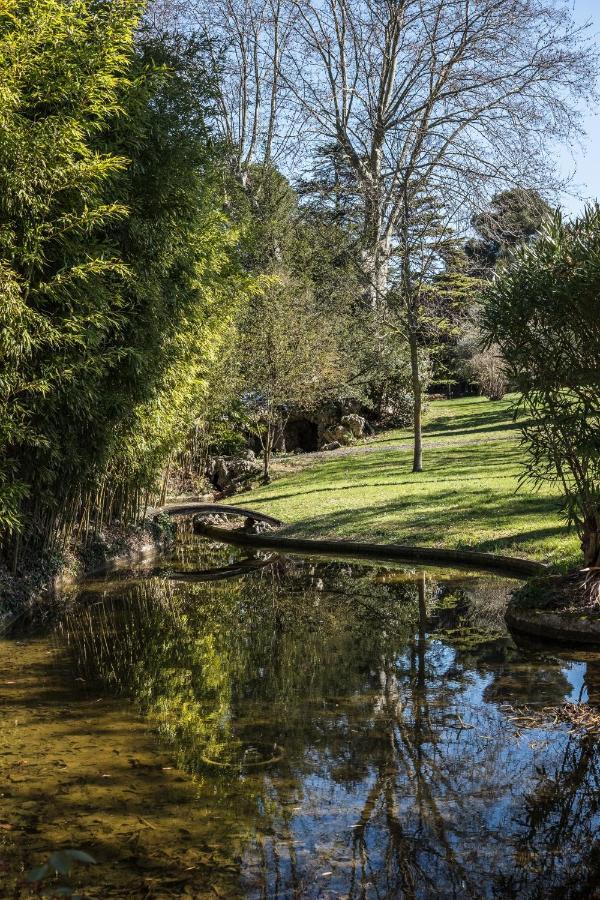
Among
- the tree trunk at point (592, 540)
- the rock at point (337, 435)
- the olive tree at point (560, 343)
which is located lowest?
the tree trunk at point (592, 540)

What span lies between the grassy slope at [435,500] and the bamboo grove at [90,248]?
3.96m

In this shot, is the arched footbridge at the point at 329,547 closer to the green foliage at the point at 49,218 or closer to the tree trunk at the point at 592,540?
the tree trunk at the point at 592,540

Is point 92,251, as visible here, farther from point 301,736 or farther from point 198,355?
point 301,736

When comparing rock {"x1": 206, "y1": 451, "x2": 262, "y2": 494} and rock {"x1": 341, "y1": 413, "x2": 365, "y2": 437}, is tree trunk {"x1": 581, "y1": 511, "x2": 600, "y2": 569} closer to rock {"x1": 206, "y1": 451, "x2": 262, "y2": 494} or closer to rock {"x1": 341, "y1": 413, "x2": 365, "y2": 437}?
rock {"x1": 206, "y1": 451, "x2": 262, "y2": 494}

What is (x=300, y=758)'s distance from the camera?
4445mm

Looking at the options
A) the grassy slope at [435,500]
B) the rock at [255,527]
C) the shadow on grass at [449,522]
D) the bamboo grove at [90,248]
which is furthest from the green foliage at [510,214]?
the bamboo grove at [90,248]

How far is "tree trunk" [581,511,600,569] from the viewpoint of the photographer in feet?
23.4

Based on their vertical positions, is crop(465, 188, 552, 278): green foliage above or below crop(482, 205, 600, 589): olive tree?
above

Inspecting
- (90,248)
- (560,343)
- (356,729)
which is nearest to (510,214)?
(560,343)

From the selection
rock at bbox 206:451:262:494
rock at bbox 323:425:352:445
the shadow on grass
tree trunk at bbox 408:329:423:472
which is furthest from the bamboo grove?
rock at bbox 323:425:352:445

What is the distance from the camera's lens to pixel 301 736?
4781 mm

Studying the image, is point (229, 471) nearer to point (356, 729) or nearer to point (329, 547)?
point (329, 547)

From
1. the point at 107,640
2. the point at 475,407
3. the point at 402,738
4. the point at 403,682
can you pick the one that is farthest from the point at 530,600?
the point at 475,407

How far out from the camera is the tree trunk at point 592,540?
7121mm
